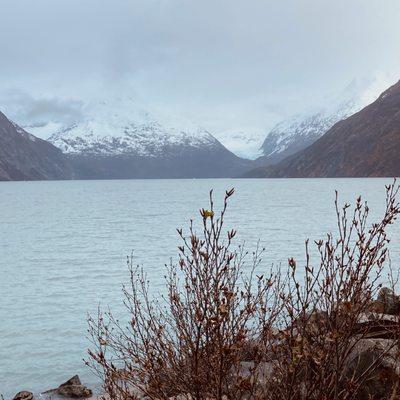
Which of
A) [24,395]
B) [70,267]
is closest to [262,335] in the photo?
[24,395]

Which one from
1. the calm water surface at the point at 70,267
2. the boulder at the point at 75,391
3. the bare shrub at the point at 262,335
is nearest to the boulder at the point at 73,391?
the boulder at the point at 75,391

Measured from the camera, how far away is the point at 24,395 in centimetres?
1248

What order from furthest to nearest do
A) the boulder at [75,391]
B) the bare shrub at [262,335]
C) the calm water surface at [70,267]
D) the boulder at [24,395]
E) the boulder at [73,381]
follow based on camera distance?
the calm water surface at [70,267] → the boulder at [73,381] → the boulder at [75,391] → the boulder at [24,395] → the bare shrub at [262,335]

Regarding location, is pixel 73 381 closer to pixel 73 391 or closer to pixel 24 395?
pixel 73 391

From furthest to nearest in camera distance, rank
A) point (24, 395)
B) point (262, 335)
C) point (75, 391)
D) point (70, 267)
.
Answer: point (70, 267)
point (75, 391)
point (24, 395)
point (262, 335)

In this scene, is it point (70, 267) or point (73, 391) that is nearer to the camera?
point (73, 391)

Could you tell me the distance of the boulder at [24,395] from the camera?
12412 millimetres

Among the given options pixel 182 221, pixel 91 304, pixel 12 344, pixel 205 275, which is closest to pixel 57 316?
pixel 91 304

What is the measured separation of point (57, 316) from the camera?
65.7ft

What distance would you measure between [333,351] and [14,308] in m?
19.2

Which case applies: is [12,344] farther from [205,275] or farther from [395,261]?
[395,261]

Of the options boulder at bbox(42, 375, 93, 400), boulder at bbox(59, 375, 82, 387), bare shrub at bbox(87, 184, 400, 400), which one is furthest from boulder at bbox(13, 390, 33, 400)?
bare shrub at bbox(87, 184, 400, 400)

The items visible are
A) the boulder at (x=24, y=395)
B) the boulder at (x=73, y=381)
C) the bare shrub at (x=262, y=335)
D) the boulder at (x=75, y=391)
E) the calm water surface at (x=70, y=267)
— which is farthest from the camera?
the calm water surface at (x=70, y=267)

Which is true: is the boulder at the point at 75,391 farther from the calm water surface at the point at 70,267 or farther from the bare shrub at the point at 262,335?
the bare shrub at the point at 262,335
